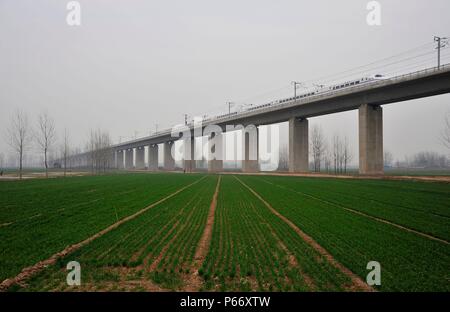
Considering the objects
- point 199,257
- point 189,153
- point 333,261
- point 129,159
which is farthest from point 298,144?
point 129,159

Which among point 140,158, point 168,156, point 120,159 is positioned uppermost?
point 168,156

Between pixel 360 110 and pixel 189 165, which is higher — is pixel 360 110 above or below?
above

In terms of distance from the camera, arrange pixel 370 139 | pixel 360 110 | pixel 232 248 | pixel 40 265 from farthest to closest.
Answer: pixel 360 110 → pixel 370 139 → pixel 232 248 → pixel 40 265

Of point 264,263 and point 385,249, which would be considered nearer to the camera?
point 264,263

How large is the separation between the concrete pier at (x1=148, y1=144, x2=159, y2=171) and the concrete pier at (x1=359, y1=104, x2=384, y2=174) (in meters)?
97.9

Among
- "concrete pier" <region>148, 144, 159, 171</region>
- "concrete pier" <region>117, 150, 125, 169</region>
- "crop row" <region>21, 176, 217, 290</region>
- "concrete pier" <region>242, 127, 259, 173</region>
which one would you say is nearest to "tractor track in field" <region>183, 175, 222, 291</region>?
"crop row" <region>21, 176, 217, 290</region>

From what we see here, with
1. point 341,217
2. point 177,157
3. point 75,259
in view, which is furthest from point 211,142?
point 75,259

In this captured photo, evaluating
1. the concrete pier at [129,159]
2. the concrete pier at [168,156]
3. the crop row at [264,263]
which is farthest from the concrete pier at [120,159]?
the crop row at [264,263]

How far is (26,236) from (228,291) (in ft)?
29.0

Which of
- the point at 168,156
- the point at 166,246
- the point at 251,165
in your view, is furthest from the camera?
the point at 168,156

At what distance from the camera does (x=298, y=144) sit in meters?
64.4

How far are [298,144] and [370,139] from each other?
17.8m

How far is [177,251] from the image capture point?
990 centimetres

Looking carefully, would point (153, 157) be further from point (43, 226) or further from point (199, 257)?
point (199, 257)
